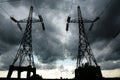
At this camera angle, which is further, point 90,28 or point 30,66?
point 90,28

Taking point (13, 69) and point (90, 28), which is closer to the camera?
point (13, 69)

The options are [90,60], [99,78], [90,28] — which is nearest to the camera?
[99,78]

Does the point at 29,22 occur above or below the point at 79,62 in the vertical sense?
above

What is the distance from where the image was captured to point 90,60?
53.0 metres

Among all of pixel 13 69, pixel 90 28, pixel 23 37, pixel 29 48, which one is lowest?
pixel 13 69

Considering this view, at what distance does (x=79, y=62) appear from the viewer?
52.5 meters

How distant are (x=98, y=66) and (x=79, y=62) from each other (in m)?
6.02

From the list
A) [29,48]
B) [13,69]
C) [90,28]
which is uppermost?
[90,28]

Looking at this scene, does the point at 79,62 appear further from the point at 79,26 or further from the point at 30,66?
the point at 30,66

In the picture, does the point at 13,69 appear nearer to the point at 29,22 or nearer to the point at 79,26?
the point at 29,22

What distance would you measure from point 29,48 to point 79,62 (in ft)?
53.3

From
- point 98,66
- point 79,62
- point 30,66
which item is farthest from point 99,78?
point 30,66

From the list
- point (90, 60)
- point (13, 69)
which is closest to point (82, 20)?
point (90, 60)

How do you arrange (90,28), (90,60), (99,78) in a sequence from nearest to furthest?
(99,78) → (90,60) → (90,28)
